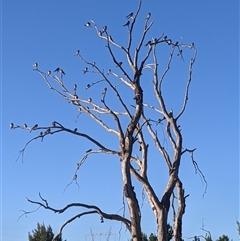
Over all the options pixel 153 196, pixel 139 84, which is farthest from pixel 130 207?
pixel 139 84

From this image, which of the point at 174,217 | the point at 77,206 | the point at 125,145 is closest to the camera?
the point at 77,206

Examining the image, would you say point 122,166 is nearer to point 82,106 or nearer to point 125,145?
point 125,145

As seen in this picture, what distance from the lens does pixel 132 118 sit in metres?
7.14

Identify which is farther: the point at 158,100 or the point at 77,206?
the point at 158,100

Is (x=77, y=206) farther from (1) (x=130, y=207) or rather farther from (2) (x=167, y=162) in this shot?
(2) (x=167, y=162)

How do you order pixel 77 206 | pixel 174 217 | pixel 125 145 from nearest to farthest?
pixel 77 206 → pixel 125 145 → pixel 174 217

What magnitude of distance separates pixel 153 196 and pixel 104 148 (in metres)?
0.90

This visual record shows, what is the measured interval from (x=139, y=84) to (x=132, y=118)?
0.45 metres

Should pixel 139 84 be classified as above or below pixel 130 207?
above

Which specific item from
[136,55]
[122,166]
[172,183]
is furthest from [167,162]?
[136,55]

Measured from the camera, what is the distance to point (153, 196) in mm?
7098

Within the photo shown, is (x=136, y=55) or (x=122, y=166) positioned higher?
(x=136, y=55)

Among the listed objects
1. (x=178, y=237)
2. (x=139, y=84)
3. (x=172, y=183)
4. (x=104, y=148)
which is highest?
(x=139, y=84)

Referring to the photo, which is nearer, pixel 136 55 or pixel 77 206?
pixel 77 206
